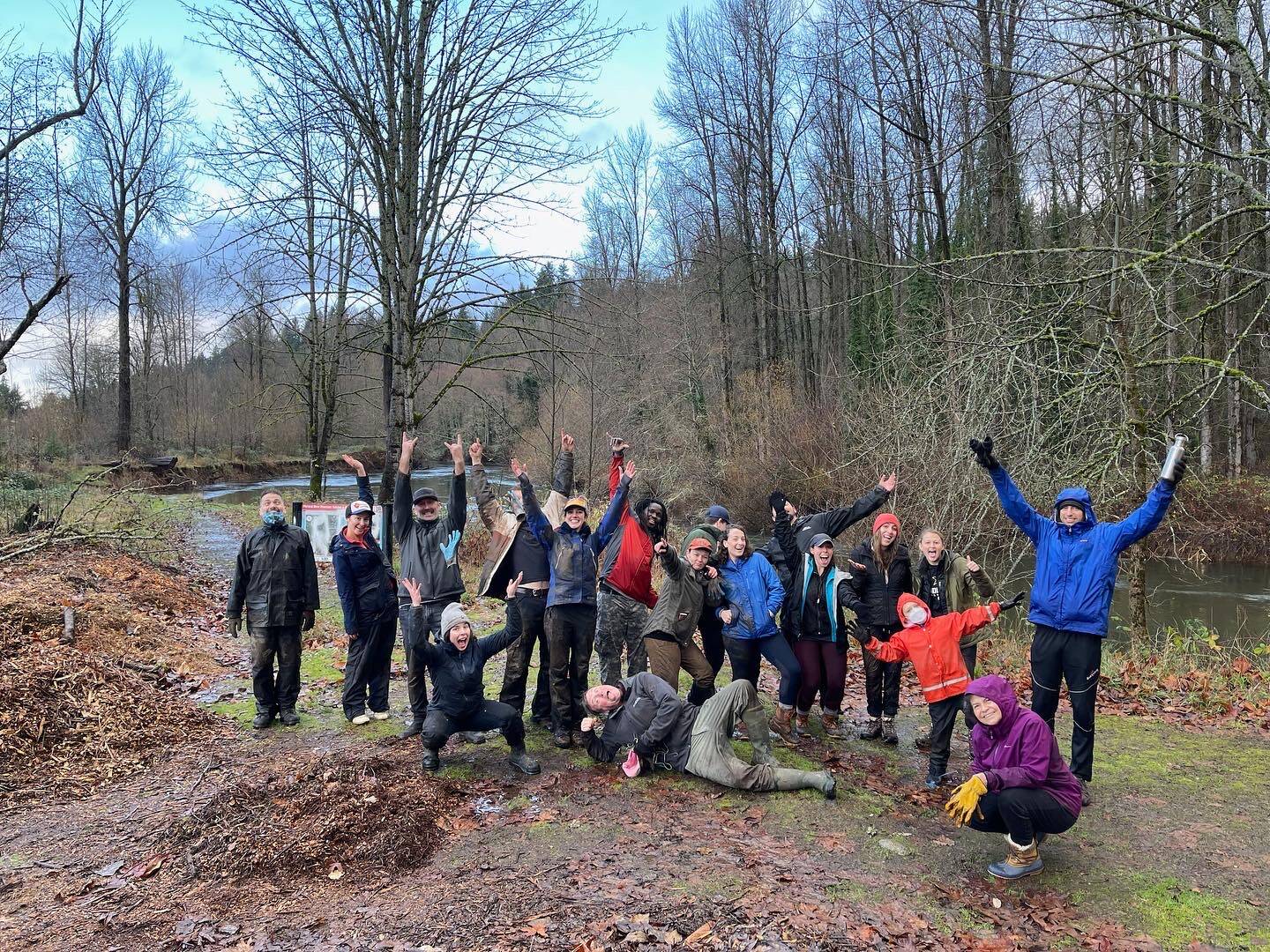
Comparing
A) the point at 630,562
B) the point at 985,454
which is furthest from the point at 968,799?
the point at 630,562

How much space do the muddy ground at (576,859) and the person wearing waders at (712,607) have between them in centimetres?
106

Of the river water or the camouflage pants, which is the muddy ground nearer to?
the camouflage pants

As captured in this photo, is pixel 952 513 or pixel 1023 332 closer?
pixel 1023 332

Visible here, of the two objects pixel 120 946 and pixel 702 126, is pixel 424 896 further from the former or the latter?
pixel 702 126

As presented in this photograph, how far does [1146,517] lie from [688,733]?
3.42m

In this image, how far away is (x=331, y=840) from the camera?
439 centimetres

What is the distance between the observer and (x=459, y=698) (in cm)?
543

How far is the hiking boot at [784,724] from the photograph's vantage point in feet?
20.4

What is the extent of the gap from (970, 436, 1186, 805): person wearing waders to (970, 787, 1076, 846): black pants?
100cm

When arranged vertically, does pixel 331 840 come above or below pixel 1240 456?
below

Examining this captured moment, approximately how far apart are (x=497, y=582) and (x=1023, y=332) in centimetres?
618

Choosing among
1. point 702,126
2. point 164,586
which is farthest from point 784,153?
point 164,586

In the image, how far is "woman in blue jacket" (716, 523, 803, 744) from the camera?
6.16m

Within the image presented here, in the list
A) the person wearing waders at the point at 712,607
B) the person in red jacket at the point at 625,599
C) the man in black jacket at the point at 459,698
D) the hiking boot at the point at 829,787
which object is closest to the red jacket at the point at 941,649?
the hiking boot at the point at 829,787
